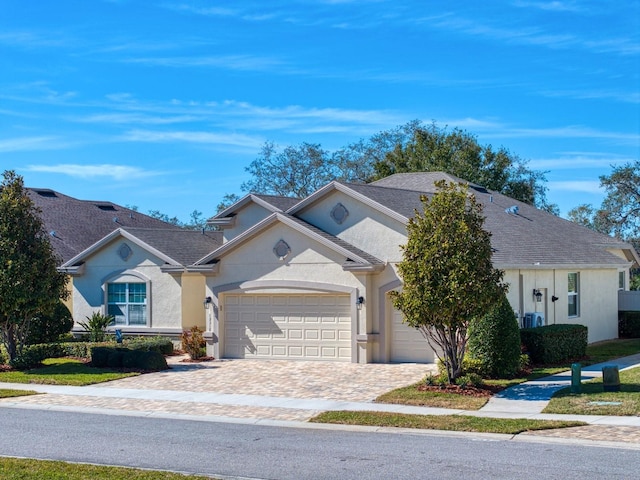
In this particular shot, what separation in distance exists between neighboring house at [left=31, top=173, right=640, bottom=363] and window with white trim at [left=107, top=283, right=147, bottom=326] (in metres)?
0.12

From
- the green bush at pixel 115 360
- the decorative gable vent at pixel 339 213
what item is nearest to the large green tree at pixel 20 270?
the green bush at pixel 115 360

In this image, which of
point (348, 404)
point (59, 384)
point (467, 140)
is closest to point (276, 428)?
point (348, 404)

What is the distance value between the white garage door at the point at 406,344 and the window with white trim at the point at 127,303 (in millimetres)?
10315

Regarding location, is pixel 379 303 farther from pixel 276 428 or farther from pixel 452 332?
pixel 276 428

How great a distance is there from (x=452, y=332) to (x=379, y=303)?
5.32 meters

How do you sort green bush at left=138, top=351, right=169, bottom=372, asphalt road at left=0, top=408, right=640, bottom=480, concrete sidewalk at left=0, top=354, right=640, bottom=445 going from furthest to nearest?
green bush at left=138, top=351, right=169, bottom=372
concrete sidewalk at left=0, top=354, right=640, bottom=445
asphalt road at left=0, top=408, right=640, bottom=480

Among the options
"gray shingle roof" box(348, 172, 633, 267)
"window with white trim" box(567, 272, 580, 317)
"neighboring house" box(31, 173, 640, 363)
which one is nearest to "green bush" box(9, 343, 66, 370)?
"neighboring house" box(31, 173, 640, 363)

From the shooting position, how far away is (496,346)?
20.8 meters

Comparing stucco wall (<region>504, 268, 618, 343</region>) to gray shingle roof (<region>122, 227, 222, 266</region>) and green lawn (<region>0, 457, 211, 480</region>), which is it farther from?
green lawn (<region>0, 457, 211, 480</region>)

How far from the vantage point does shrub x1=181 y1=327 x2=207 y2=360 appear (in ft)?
87.9

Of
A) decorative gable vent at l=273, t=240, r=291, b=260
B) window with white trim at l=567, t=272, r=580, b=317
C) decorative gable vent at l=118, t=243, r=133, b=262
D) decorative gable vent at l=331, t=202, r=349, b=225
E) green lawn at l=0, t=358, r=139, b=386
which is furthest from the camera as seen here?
decorative gable vent at l=118, t=243, r=133, b=262

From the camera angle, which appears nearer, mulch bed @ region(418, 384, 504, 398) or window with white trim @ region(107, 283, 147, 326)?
mulch bed @ region(418, 384, 504, 398)

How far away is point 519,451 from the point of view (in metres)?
12.8

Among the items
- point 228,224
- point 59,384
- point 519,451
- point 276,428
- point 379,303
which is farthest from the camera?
point 228,224
